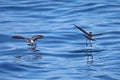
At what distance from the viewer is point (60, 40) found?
16.6 meters

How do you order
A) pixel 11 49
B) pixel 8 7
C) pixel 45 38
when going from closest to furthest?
pixel 11 49 < pixel 45 38 < pixel 8 7

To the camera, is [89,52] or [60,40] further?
[60,40]

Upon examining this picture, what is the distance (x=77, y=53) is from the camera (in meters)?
14.8

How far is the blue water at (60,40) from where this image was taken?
1310 centimetres

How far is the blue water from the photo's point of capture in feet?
43.0

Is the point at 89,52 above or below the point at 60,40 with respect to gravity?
below

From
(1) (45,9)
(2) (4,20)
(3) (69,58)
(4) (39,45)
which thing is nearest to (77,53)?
(3) (69,58)

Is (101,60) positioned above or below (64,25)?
below

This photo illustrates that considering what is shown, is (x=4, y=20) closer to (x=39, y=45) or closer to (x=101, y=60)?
(x=39, y=45)

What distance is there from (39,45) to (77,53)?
1.41 m

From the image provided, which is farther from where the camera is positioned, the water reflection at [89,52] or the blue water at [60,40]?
the water reflection at [89,52]

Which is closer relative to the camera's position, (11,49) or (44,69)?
(44,69)

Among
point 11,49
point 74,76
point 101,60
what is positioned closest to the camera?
point 74,76

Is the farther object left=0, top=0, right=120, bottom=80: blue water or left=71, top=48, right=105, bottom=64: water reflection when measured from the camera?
left=71, top=48, right=105, bottom=64: water reflection
